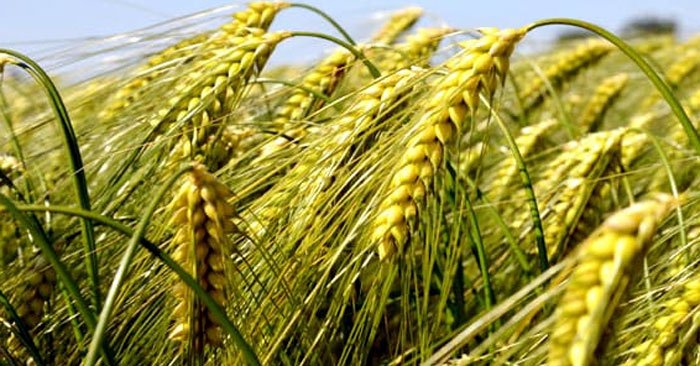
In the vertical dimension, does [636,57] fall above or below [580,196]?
above

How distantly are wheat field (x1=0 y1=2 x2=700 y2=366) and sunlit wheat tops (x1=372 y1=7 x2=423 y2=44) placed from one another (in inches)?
24.1

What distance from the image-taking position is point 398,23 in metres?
2.86

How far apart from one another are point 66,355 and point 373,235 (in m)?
0.46

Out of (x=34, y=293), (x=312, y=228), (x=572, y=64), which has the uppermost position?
(x=312, y=228)

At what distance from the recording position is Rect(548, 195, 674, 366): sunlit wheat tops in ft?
2.48

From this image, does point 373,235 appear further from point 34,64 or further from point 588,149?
point 588,149

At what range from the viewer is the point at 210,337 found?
1.14 meters

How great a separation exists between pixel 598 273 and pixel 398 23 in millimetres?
2139

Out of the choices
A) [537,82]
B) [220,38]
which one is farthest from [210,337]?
[537,82]

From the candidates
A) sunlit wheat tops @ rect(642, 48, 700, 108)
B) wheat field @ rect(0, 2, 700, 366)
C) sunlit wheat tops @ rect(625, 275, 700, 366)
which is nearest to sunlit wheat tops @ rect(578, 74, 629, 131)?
sunlit wheat tops @ rect(642, 48, 700, 108)

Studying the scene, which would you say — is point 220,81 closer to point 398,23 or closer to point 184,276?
point 184,276

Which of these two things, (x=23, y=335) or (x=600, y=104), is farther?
(x=600, y=104)

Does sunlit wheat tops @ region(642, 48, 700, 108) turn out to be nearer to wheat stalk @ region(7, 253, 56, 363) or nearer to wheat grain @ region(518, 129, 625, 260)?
wheat grain @ region(518, 129, 625, 260)

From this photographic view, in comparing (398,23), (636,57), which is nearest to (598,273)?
(636,57)
